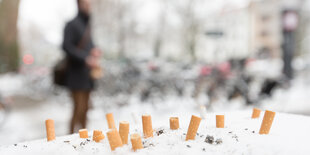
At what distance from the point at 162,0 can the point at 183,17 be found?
111 inches

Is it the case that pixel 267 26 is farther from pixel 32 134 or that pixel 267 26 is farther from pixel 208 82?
pixel 32 134

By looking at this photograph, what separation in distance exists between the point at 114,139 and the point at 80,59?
6.73ft

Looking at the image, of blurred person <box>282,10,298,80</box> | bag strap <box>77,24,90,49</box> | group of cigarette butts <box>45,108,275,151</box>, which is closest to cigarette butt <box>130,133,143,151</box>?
group of cigarette butts <box>45,108,275,151</box>

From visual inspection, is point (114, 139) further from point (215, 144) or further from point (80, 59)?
point (80, 59)

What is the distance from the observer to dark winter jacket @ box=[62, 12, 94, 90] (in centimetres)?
285

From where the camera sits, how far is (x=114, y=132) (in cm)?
96

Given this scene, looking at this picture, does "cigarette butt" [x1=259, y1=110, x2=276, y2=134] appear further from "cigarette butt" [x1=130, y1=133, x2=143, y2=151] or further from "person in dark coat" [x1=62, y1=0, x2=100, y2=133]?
"person in dark coat" [x1=62, y1=0, x2=100, y2=133]

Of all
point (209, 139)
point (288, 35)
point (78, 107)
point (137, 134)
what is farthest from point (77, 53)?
A: point (288, 35)

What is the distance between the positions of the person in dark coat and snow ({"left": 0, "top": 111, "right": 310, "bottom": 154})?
173 cm

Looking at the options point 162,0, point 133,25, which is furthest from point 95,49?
point 133,25

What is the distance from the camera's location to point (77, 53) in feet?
9.27

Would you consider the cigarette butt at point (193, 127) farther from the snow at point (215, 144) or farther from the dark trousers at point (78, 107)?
the dark trousers at point (78, 107)

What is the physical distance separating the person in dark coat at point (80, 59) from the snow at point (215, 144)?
173 cm

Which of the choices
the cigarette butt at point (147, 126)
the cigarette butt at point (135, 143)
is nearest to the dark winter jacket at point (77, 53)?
the cigarette butt at point (147, 126)
